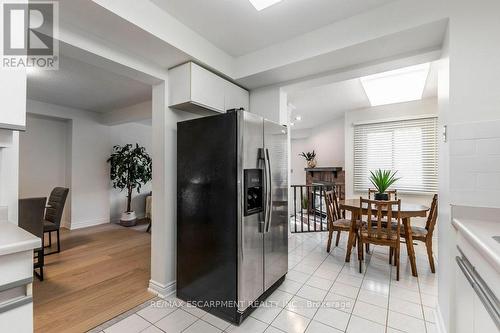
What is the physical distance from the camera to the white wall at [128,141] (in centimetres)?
559

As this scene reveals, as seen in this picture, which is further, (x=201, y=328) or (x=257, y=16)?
(x=257, y=16)

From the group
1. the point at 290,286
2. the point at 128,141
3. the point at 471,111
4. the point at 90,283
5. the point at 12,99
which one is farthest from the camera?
the point at 128,141

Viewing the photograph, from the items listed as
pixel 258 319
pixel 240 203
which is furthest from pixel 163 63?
pixel 258 319

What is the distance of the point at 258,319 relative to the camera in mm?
1904

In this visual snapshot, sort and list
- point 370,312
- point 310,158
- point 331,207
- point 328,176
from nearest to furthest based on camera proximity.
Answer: point 370,312
point 331,207
point 328,176
point 310,158

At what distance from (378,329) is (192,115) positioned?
8.70 feet

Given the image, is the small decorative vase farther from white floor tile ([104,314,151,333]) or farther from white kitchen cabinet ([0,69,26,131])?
white kitchen cabinet ([0,69,26,131])

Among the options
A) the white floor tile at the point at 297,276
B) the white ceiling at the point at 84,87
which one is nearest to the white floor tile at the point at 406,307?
the white floor tile at the point at 297,276

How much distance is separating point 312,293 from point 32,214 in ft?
10.4

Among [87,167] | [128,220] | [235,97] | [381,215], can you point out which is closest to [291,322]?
[381,215]

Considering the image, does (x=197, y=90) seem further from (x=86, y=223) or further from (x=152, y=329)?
(x=86, y=223)

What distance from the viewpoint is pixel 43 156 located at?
4.70 m

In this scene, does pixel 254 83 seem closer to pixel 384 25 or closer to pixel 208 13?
pixel 208 13

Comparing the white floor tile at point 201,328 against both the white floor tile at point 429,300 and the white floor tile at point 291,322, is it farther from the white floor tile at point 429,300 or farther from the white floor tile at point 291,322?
the white floor tile at point 429,300
